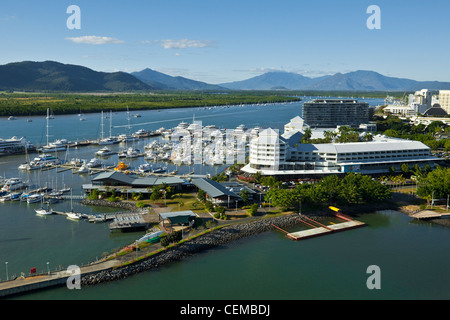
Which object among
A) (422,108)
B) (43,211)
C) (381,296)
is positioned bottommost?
(381,296)

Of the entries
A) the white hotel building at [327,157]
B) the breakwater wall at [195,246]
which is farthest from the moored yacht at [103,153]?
the breakwater wall at [195,246]

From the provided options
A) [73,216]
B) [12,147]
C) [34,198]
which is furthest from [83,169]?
[12,147]

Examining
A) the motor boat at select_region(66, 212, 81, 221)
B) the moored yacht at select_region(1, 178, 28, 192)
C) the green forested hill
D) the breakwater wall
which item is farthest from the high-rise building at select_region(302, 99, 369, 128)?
the green forested hill

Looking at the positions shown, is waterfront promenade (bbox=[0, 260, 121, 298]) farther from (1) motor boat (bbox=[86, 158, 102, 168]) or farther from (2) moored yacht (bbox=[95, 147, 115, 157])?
(2) moored yacht (bbox=[95, 147, 115, 157])

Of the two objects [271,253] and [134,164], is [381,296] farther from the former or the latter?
[134,164]

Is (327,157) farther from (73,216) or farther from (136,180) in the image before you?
(73,216)
